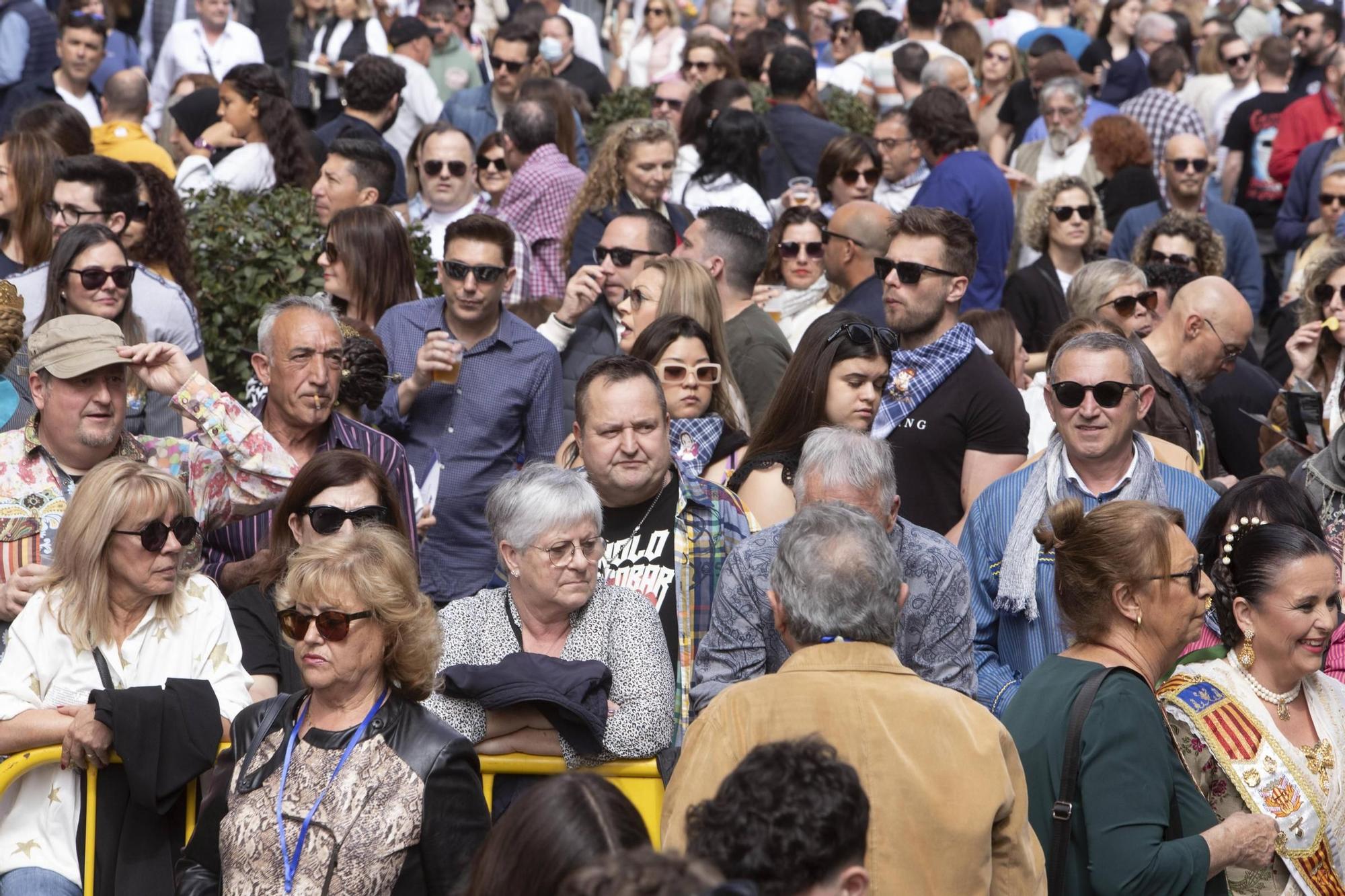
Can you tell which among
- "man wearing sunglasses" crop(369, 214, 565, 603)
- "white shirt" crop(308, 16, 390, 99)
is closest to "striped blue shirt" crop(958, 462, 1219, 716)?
"man wearing sunglasses" crop(369, 214, 565, 603)

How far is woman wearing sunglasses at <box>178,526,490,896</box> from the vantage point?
148 inches

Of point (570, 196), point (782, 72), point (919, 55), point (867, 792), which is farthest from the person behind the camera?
point (919, 55)

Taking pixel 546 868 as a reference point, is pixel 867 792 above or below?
below

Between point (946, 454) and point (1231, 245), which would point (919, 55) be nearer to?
point (1231, 245)

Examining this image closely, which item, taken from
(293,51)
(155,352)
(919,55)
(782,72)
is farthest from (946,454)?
(293,51)

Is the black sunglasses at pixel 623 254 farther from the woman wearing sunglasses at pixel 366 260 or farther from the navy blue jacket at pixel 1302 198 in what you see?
the navy blue jacket at pixel 1302 198

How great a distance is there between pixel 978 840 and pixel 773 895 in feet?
2.58

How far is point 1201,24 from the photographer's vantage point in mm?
17797

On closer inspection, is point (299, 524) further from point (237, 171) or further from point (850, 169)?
point (850, 169)

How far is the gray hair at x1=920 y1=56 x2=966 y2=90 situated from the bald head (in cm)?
560

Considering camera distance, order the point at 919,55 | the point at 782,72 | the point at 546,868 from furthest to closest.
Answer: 1. the point at 919,55
2. the point at 782,72
3. the point at 546,868

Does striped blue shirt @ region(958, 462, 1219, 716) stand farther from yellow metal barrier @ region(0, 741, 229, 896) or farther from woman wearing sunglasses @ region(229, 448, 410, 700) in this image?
yellow metal barrier @ region(0, 741, 229, 896)

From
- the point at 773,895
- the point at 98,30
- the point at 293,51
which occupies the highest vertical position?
the point at 773,895

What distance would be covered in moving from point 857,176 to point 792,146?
209cm
